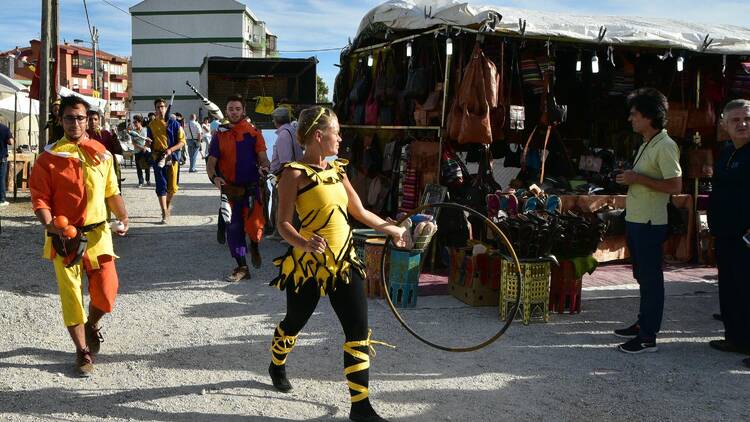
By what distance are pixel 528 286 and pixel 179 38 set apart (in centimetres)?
5790

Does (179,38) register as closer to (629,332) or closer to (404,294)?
(404,294)

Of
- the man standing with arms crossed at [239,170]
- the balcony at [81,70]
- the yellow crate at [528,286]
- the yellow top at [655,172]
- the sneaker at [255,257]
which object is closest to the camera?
→ the yellow top at [655,172]

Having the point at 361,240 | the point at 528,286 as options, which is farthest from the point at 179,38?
the point at 528,286

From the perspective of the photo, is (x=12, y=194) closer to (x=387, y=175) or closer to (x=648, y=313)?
(x=387, y=175)

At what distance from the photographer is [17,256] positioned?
8.97 metres

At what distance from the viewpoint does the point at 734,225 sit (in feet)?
17.2

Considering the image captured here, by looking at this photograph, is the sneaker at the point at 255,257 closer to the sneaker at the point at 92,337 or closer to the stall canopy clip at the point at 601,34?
the sneaker at the point at 92,337

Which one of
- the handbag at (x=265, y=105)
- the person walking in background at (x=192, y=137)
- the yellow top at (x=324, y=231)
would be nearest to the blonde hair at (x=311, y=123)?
the yellow top at (x=324, y=231)

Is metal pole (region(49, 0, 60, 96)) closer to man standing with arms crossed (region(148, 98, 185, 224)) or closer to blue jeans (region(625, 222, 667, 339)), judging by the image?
man standing with arms crossed (region(148, 98, 185, 224))

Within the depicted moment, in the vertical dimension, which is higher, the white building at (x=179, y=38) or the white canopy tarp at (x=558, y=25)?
the white building at (x=179, y=38)

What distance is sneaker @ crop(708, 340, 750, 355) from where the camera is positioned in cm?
536

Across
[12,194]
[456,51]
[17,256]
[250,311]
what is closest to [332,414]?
[250,311]

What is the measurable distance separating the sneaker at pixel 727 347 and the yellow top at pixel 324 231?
316 centimetres

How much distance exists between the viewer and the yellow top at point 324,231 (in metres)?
3.87
